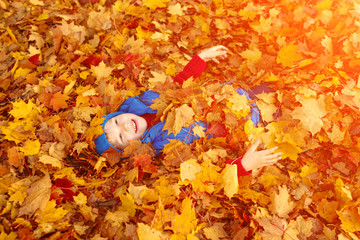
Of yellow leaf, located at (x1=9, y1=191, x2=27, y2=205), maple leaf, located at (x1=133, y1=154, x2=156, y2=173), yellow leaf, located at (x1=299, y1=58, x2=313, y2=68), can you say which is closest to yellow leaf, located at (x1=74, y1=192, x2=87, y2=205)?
yellow leaf, located at (x1=9, y1=191, x2=27, y2=205)

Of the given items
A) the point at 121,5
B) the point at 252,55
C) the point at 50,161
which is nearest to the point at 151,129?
the point at 50,161

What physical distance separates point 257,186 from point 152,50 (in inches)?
78.5

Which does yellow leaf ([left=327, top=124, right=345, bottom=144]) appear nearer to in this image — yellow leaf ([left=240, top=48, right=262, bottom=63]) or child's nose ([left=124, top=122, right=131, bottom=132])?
yellow leaf ([left=240, top=48, right=262, bottom=63])

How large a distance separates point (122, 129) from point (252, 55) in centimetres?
162

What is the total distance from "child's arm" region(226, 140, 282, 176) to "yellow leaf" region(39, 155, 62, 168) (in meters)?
1.50

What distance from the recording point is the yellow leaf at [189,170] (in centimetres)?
199

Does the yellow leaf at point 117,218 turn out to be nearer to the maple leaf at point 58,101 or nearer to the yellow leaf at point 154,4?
the maple leaf at point 58,101

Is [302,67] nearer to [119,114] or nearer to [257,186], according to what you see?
[257,186]

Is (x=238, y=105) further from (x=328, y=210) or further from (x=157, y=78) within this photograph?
(x=328, y=210)

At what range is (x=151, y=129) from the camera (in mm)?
2648

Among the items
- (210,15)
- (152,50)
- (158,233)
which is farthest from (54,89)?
(210,15)

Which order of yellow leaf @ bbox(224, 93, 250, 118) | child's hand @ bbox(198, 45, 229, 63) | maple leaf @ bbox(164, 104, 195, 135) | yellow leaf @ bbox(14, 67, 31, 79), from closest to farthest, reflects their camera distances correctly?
maple leaf @ bbox(164, 104, 195, 135), yellow leaf @ bbox(224, 93, 250, 118), yellow leaf @ bbox(14, 67, 31, 79), child's hand @ bbox(198, 45, 229, 63)

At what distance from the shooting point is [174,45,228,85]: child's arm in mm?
2771

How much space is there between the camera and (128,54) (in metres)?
2.98
